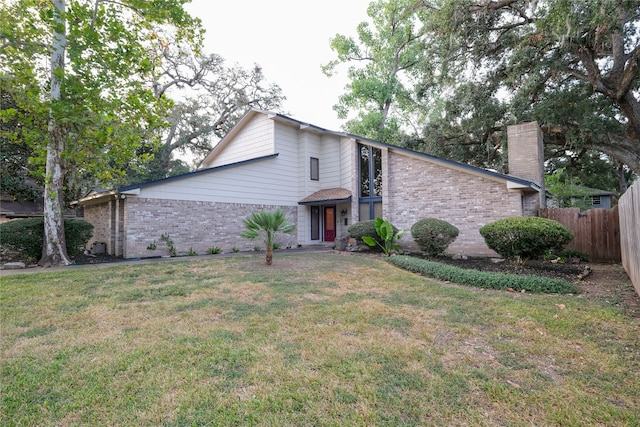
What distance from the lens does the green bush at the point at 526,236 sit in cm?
775

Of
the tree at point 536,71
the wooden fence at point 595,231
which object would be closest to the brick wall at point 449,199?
the wooden fence at point 595,231

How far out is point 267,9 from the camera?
15219 mm

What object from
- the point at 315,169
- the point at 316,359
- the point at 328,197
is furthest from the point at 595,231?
the point at 315,169

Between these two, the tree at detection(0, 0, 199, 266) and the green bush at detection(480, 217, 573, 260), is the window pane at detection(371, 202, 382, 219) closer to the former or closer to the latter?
the green bush at detection(480, 217, 573, 260)

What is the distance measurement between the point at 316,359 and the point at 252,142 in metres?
16.9

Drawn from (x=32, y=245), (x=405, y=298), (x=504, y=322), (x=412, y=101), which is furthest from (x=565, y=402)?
(x=412, y=101)

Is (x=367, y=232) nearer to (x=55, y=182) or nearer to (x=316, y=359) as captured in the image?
(x=316, y=359)

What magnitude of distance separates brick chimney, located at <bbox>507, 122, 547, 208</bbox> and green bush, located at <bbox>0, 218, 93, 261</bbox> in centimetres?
1752

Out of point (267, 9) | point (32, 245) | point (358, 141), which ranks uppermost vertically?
point (267, 9)

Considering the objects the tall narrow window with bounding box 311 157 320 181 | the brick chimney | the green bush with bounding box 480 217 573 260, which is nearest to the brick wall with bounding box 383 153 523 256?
the brick chimney

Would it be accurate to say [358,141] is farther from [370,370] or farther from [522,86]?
[370,370]

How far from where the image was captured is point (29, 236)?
9.96 metres

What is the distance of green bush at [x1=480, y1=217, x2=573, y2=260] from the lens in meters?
7.75

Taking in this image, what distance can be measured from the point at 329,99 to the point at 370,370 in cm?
2863
